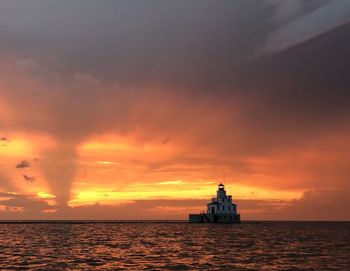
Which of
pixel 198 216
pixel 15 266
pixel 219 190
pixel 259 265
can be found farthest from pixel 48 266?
pixel 198 216

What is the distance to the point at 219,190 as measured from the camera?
5876 inches

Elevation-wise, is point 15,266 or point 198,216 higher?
point 198,216

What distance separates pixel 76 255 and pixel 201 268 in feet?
52.3

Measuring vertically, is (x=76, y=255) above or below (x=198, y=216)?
below

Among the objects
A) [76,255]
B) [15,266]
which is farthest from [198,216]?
[15,266]

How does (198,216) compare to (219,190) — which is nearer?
(219,190)

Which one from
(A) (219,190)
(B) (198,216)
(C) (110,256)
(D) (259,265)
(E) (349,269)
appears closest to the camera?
(E) (349,269)

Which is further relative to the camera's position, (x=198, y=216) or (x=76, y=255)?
(x=198, y=216)

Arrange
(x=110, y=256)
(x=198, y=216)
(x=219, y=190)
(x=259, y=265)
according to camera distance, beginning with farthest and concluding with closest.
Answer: (x=198, y=216), (x=219, y=190), (x=110, y=256), (x=259, y=265)

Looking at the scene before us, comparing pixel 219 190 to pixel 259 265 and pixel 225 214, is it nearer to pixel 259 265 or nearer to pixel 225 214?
pixel 225 214

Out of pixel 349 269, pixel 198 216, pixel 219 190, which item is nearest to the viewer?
pixel 349 269

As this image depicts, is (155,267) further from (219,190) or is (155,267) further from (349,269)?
(219,190)

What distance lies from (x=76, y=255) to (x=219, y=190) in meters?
105

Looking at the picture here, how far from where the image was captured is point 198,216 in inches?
6299
